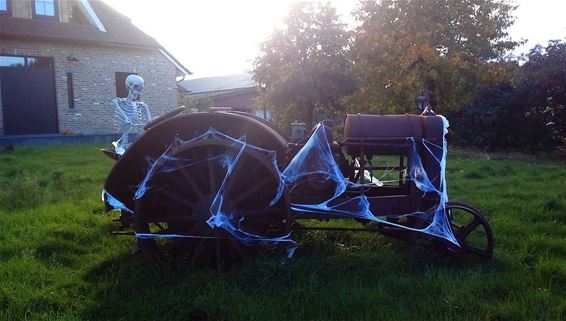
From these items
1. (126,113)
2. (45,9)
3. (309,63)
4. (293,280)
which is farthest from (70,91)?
(293,280)

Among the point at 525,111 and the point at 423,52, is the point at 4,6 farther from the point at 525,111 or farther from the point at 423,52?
the point at 525,111

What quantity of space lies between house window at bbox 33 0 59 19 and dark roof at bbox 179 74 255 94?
48.4 feet

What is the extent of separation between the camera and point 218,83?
41.6 m

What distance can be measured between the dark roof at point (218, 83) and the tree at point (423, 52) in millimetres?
18553

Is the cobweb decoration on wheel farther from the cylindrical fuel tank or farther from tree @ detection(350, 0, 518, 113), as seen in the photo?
tree @ detection(350, 0, 518, 113)

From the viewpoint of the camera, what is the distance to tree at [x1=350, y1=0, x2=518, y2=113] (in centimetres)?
1634

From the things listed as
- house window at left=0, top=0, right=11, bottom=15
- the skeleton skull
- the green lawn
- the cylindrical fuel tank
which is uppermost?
house window at left=0, top=0, right=11, bottom=15

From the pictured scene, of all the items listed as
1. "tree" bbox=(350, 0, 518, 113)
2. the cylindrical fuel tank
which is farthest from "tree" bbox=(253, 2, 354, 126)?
the cylindrical fuel tank

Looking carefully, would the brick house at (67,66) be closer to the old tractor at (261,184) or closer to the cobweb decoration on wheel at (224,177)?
the old tractor at (261,184)

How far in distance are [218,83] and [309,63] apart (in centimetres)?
2199

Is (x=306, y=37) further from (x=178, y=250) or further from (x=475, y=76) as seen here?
(x=178, y=250)

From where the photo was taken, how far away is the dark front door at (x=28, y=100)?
733 inches

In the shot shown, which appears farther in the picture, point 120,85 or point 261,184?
point 120,85

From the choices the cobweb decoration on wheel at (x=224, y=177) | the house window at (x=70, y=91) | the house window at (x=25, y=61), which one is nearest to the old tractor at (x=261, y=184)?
the cobweb decoration on wheel at (x=224, y=177)
